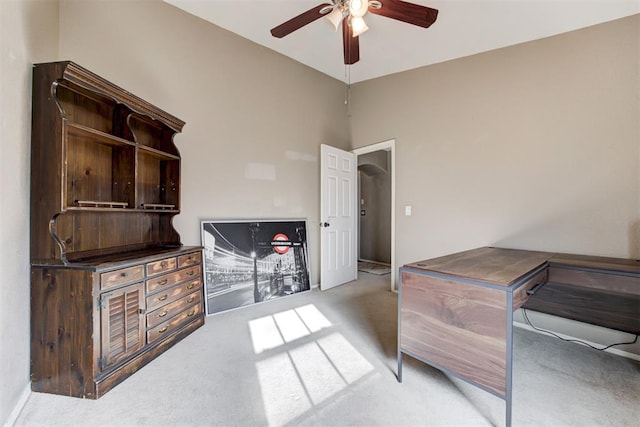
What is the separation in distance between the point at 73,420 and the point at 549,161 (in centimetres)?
381

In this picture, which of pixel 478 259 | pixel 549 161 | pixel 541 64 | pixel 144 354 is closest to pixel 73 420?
pixel 144 354

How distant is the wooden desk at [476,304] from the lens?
1318mm

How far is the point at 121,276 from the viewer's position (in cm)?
169

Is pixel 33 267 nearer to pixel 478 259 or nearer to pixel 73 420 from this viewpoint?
pixel 73 420

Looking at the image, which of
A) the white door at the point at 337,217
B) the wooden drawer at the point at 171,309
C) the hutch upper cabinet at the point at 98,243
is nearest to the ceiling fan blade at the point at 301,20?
the hutch upper cabinet at the point at 98,243

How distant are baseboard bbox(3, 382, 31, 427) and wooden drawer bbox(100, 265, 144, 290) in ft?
2.16

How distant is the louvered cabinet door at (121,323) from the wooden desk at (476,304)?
1.72 m

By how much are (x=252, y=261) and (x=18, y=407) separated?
1.92m

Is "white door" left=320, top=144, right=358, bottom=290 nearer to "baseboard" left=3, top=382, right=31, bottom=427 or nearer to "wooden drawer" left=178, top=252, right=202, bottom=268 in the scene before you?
"wooden drawer" left=178, top=252, right=202, bottom=268

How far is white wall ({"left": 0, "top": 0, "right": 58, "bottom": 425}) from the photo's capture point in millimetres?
1328

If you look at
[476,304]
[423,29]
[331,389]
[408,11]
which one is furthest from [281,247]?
[423,29]

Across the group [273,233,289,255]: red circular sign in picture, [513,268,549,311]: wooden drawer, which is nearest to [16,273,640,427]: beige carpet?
[513,268,549,311]: wooden drawer

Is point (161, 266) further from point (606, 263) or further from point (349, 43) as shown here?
point (606, 263)

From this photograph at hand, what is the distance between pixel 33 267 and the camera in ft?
5.11
